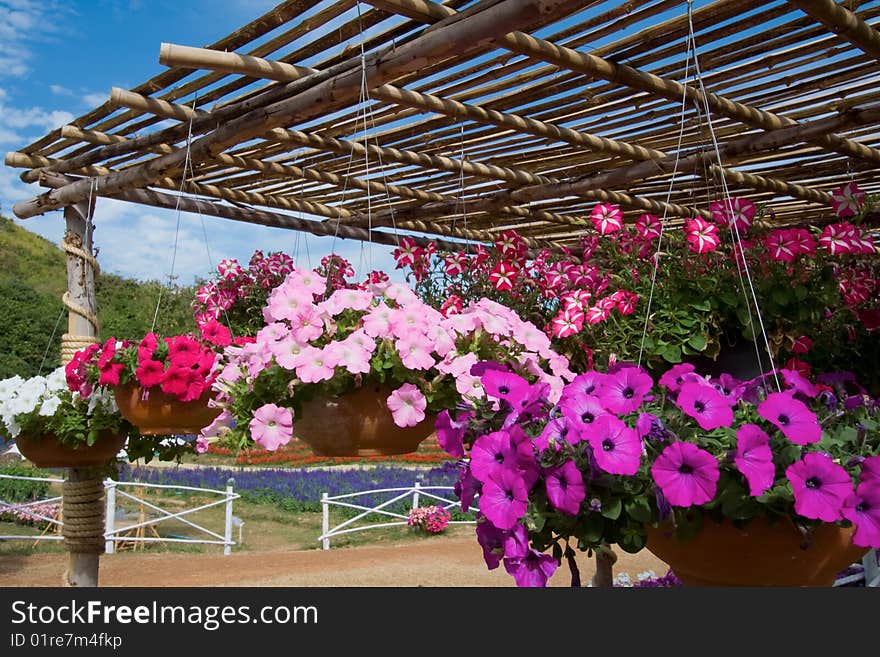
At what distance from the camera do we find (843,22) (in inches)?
92.6

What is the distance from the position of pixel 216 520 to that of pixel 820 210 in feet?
26.3

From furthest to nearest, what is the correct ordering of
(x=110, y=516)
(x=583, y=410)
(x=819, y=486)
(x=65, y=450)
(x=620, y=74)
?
1. (x=110, y=516)
2. (x=65, y=450)
3. (x=620, y=74)
4. (x=583, y=410)
5. (x=819, y=486)

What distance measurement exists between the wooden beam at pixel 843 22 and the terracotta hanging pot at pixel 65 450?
2900 mm

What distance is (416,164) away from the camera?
13.5 ft

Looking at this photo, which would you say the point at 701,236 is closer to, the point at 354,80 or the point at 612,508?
the point at 612,508

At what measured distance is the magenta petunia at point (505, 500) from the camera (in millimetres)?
1228

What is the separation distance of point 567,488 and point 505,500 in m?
0.10

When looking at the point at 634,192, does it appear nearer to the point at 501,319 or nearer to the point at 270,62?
the point at 270,62

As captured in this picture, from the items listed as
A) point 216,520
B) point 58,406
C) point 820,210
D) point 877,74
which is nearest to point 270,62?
point 58,406

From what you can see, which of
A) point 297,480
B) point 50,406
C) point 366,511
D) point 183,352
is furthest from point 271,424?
point 297,480

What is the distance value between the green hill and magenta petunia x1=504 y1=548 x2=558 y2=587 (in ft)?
36.5

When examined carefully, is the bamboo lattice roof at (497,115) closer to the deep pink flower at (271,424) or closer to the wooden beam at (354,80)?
the wooden beam at (354,80)

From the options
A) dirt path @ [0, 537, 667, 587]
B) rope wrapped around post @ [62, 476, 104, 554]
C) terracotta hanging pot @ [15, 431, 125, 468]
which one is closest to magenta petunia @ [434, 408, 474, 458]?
terracotta hanging pot @ [15, 431, 125, 468]

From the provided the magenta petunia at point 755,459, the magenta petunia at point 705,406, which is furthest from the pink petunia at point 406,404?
the magenta petunia at point 755,459
